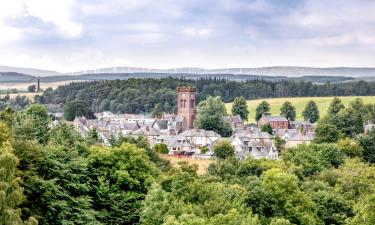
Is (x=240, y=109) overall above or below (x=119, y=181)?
below

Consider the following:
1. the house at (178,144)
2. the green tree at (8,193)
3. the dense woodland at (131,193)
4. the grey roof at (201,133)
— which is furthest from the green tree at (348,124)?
the green tree at (8,193)

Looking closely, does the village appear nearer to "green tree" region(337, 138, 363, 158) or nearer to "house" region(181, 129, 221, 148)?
"house" region(181, 129, 221, 148)

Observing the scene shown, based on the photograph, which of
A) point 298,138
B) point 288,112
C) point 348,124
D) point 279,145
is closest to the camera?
point 279,145

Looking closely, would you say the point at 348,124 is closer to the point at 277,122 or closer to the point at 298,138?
the point at 298,138

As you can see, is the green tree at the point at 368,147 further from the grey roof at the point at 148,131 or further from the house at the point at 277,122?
the house at the point at 277,122

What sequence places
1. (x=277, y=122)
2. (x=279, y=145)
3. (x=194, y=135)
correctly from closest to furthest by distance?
(x=279, y=145), (x=194, y=135), (x=277, y=122)

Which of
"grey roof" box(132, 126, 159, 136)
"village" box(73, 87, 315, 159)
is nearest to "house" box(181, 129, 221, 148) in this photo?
"village" box(73, 87, 315, 159)

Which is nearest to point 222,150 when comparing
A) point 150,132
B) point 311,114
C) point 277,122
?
point 150,132
